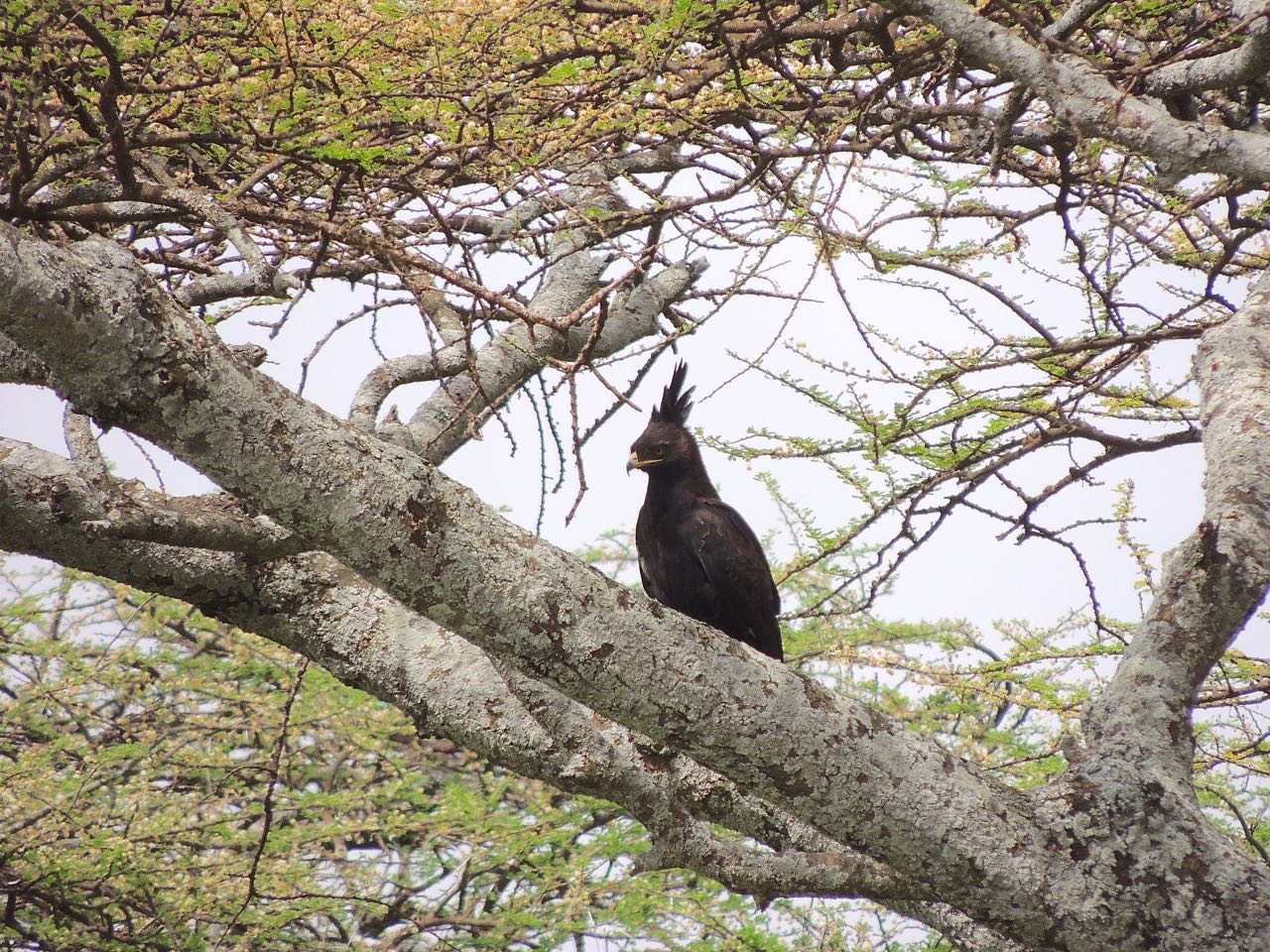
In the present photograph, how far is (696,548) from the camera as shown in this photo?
4.37m

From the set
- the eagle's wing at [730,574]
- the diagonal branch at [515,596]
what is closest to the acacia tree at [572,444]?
the diagonal branch at [515,596]

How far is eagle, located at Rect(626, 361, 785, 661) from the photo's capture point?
4.36m

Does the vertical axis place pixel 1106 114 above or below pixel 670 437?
above

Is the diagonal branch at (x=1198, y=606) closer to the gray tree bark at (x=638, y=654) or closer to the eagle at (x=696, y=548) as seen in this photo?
the gray tree bark at (x=638, y=654)

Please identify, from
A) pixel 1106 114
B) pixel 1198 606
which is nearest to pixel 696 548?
pixel 1198 606

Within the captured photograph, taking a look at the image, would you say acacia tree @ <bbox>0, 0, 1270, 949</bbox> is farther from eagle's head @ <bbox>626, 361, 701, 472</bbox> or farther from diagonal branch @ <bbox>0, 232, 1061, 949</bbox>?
eagle's head @ <bbox>626, 361, 701, 472</bbox>

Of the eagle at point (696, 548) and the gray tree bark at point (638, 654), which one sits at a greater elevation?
the eagle at point (696, 548)

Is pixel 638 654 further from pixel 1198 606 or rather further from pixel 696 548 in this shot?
pixel 696 548

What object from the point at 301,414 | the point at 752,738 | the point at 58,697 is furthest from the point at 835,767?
the point at 58,697

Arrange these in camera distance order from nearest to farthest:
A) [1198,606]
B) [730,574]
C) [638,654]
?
[638,654] < [1198,606] < [730,574]

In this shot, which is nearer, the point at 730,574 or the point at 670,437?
the point at 730,574

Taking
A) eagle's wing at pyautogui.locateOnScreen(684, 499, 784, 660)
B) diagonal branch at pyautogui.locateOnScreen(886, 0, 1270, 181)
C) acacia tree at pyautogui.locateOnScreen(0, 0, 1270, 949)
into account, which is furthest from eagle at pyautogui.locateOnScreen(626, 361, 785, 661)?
diagonal branch at pyautogui.locateOnScreen(886, 0, 1270, 181)

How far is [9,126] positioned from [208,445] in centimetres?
91

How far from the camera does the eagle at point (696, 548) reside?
4355mm
